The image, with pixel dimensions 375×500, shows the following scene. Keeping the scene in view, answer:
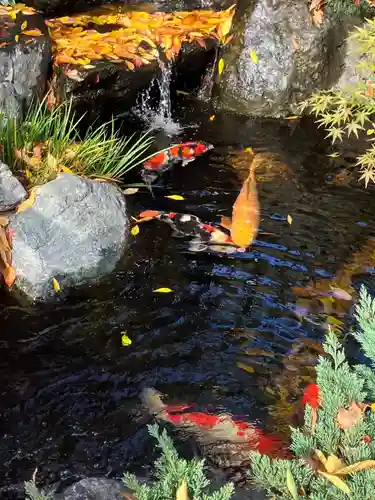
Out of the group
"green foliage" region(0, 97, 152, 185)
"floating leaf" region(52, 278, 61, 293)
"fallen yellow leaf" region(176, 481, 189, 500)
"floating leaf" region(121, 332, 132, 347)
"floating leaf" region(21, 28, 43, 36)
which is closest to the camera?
"fallen yellow leaf" region(176, 481, 189, 500)

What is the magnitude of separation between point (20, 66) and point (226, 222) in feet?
8.86

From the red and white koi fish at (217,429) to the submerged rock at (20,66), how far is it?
3.41 m

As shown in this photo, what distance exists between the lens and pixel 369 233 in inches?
211

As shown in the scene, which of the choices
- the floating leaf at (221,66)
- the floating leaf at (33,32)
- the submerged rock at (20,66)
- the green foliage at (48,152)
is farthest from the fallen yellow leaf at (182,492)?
the floating leaf at (221,66)

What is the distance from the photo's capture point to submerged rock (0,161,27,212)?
14.8ft

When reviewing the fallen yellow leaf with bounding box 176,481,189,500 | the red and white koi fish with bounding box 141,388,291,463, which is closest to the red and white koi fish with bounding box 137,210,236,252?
the red and white koi fish with bounding box 141,388,291,463

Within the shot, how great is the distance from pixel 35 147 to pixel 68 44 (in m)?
2.62

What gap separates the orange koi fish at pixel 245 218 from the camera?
5.18 meters

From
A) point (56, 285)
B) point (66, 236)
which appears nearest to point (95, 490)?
point (56, 285)

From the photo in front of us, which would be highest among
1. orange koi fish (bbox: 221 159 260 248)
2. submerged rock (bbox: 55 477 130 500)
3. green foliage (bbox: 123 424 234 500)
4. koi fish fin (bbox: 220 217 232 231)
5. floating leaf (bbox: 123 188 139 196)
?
green foliage (bbox: 123 424 234 500)

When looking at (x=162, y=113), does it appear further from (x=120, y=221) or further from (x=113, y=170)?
(x=120, y=221)

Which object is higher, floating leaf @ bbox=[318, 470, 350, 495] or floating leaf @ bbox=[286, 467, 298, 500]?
floating leaf @ bbox=[318, 470, 350, 495]

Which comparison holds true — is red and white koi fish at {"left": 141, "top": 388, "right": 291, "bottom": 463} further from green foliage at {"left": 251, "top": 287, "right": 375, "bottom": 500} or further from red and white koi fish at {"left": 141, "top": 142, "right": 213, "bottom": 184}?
red and white koi fish at {"left": 141, "top": 142, "right": 213, "bottom": 184}

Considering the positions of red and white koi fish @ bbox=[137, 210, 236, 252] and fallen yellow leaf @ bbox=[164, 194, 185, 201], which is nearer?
red and white koi fish @ bbox=[137, 210, 236, 252]
